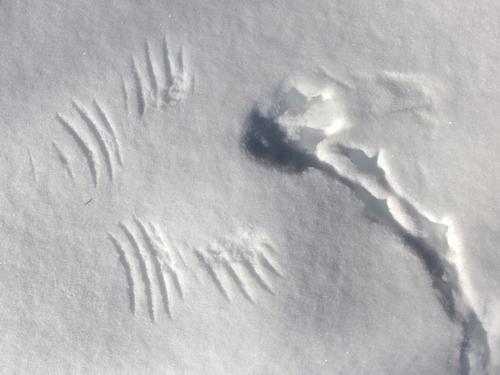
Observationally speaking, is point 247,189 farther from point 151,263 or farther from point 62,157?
point 62,157

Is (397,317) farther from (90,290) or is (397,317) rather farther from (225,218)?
(90,290)

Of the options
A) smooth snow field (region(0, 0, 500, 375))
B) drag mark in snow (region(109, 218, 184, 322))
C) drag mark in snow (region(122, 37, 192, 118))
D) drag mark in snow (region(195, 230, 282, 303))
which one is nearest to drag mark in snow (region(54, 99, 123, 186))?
smooth snow field (region(0, 0, 500, 375))

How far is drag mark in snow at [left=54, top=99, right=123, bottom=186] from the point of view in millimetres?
1478

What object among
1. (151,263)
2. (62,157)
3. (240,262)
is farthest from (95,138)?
(240,262)

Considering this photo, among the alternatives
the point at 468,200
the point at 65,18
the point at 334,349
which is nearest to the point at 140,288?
the point at 334,349

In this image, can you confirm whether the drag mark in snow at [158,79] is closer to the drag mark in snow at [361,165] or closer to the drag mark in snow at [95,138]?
the drag mark in snow at [95,138]

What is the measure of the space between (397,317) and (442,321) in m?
0.15

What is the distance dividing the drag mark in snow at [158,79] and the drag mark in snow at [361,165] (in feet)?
0.89

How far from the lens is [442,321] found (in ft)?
4.75

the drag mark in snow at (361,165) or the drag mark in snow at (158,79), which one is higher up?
the drag mark in snow at (158,79)

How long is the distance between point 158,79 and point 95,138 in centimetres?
29

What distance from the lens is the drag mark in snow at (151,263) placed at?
147cm

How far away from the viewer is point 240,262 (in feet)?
4.81

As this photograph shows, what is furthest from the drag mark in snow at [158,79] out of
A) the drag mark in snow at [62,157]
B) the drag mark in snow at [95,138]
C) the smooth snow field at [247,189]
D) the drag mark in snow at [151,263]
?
the drag mark in snow at [151,263]
